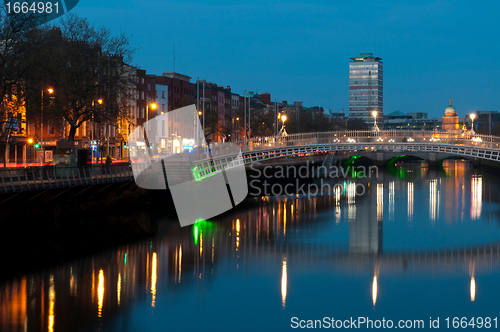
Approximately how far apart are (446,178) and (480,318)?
54921 mm

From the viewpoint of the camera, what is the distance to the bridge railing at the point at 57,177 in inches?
1010

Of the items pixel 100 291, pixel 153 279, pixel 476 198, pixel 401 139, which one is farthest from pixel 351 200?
pixel 100 291

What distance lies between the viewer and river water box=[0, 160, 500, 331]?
58.6 ft

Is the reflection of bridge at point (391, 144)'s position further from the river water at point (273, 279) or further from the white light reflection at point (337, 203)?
the river water at point (273, 279)

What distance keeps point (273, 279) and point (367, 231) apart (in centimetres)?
1147

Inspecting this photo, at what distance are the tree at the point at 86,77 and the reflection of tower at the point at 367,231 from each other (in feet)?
53.9

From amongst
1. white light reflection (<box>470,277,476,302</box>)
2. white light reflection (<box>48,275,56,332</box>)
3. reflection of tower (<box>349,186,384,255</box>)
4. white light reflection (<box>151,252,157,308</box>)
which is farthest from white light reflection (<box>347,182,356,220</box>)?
white light reflection (<box>48,275,56,332</box>)

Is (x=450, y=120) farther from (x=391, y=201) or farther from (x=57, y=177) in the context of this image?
(x=57, y=177)

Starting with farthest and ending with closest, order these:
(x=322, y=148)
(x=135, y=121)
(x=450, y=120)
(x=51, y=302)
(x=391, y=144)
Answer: (x=450, y=120)
(x=135, y=121)
(x=322, y=148)
(x=391, y=144)
(x=51, y=302)

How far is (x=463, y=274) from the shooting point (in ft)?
76.2

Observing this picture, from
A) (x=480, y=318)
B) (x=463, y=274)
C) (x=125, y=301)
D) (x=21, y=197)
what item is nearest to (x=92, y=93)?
(x=21, y=197)

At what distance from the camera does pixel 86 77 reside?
3822 cm

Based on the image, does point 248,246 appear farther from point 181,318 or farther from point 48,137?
point 48,137

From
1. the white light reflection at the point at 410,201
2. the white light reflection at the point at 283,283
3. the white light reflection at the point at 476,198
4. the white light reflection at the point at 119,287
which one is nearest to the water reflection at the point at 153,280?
the white light reflection at the point at 119,287
